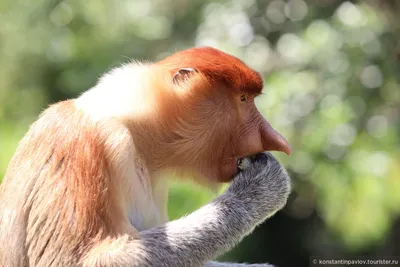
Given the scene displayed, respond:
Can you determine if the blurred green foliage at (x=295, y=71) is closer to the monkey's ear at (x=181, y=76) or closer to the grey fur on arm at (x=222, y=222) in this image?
the grey fur on arm at (x=222, y=222)

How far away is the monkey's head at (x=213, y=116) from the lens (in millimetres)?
2826


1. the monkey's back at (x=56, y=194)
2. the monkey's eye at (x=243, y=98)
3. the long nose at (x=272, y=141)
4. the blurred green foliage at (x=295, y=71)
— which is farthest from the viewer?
the blurred green foliage at (x=295, y=71)

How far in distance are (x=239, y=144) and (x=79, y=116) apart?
2.11 feet

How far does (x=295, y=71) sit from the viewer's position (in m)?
6.42

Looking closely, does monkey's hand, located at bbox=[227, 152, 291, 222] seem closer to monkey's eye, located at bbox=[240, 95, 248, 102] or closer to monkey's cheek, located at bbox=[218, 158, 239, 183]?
monkey's cheek, located at bbox=[218, 158, 239, 183]

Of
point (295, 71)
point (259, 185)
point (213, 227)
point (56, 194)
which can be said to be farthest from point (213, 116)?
point (295, 71)

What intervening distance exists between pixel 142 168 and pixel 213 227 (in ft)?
1.17

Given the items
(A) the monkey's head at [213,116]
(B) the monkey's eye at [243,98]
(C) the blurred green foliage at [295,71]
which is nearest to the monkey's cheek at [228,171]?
(A) the monkey's head at [213,116]

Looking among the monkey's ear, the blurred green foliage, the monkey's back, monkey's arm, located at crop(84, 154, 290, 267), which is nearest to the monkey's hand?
monkey's arm, located at crop(84, 154, 290, 267)

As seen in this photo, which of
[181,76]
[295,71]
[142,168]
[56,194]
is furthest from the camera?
[295,71]

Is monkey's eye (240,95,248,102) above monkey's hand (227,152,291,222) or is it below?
above

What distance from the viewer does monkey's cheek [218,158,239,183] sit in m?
2.90

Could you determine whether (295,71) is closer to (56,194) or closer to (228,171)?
(228,171)

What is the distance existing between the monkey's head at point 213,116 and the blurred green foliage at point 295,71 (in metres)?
2.65
